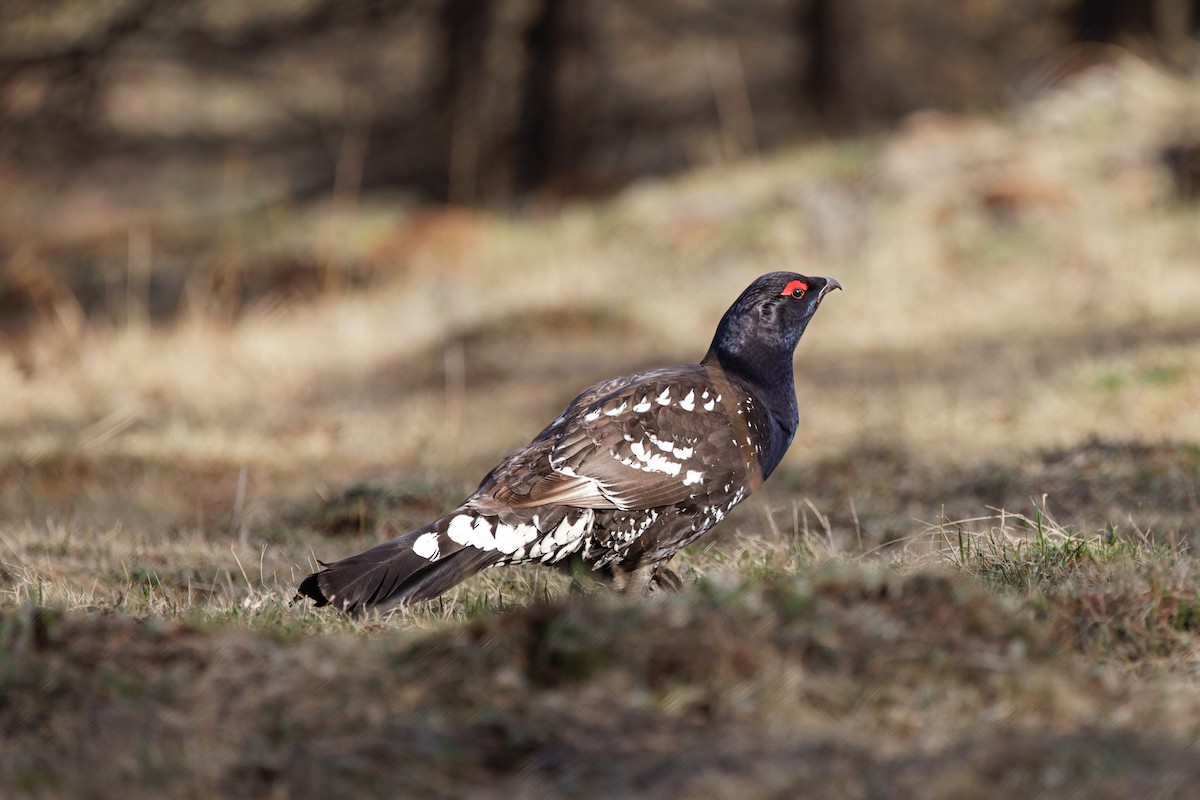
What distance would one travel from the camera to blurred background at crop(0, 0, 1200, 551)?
7.92 m

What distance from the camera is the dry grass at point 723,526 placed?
9.24 feet

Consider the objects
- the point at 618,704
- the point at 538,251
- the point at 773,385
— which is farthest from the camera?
A: the point at 538,251

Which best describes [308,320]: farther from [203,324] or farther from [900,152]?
[900,152]

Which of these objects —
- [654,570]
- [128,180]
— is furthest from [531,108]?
[654,570]

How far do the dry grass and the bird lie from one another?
15 centimetres

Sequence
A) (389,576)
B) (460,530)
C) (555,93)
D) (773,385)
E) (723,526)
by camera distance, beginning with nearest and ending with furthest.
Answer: (389,576)
(460,530)
(773,385)
(723,526)
(555,93)

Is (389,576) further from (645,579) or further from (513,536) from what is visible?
(645,579)

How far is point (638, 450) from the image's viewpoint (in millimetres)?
4508

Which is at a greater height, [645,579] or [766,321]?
[766,321]

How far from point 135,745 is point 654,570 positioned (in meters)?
2.27

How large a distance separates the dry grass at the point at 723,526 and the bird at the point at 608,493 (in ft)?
0.50

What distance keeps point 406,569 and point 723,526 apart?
7.98 ft

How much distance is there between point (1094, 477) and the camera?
621 centimetres

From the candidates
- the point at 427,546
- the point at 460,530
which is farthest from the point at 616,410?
the point at 427,546
